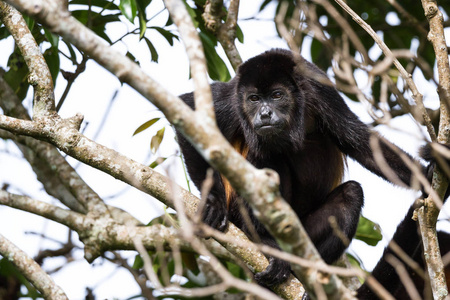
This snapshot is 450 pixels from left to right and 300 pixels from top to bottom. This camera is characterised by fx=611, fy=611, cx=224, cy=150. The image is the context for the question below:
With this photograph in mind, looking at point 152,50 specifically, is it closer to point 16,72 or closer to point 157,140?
point 157,140

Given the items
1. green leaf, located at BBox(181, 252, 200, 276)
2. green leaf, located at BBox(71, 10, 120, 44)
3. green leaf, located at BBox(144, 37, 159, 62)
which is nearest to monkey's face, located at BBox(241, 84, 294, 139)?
green leaf, located at BBox(144, 37, 159, 62)

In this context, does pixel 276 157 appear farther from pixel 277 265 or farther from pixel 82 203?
pixel 82 203

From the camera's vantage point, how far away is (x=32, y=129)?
3.52 meters

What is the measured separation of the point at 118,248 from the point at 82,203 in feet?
1.85

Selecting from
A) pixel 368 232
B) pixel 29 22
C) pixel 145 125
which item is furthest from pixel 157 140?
pixel 368 232

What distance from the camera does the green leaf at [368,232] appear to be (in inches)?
199

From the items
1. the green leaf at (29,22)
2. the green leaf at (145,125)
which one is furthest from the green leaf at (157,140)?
the green leaf at (29,22)

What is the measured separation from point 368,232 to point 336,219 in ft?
3.73

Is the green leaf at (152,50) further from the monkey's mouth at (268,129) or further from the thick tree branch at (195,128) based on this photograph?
the thick tree branch at (195,128)

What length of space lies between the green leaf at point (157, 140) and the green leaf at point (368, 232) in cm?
184

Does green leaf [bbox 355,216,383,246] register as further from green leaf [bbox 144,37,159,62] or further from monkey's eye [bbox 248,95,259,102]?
green leaf [bbox 144,37,159,62]

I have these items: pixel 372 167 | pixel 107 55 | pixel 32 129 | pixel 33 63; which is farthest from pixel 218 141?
pixel 372 167

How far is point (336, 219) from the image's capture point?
405 centimetres

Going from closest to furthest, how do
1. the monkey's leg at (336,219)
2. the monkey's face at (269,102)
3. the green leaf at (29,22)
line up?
the monkey's leg at (336,219) → the green leaf at (29,22) → the monkey's face at (269,102)
